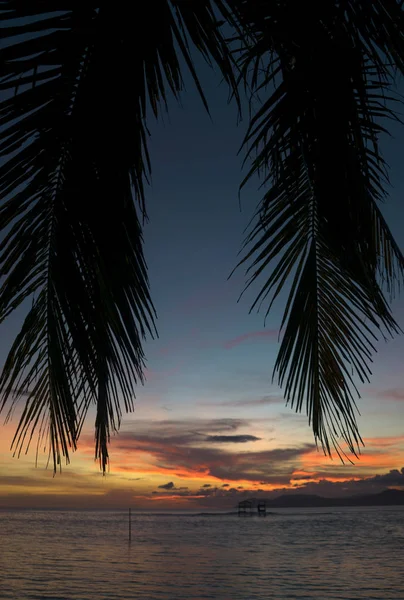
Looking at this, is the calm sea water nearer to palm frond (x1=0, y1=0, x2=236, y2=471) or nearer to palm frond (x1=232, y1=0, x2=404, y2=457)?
palm frond (x1=232, y1=0, x2=404, y2=457)

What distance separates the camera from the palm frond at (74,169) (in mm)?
1909

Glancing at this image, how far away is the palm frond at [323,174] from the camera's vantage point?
2.35 m

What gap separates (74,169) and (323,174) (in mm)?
1032

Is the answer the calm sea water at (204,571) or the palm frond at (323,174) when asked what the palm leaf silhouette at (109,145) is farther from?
the calm sea water at (204,571)

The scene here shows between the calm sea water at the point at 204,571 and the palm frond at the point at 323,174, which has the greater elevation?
the palm frond at the point at 323,174

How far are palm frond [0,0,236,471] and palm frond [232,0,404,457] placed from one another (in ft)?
1.35

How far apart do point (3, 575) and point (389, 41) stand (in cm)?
2570

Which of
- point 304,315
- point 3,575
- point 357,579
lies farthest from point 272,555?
point 304,315

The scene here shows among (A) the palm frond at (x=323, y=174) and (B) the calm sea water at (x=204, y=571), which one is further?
(B) the calm sea water at (x=204, y=571)

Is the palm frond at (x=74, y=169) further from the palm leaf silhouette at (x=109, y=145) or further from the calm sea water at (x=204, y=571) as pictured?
the calm sea water at (x=204, y=571)

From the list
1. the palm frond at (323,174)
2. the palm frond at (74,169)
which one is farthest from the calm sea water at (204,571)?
the palm frond at (74,169)

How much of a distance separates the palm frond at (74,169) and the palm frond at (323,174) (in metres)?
0.41

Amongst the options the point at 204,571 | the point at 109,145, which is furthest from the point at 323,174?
the point at 204,571

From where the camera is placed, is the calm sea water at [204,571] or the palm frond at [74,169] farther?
the calm sea water at [204,571]
